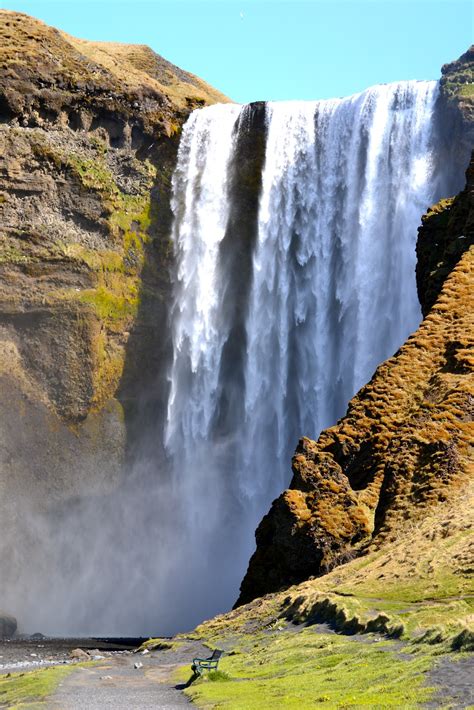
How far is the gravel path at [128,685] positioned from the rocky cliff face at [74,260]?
35.0m

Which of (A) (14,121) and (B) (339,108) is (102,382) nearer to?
(A) (14,121)

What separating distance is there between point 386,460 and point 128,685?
492 inches

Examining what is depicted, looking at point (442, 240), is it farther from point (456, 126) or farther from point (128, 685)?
point (128, 685)

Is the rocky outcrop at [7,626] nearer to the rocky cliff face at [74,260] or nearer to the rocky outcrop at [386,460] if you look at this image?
the rocky cliff face at [74,260]

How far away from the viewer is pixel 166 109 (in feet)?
227

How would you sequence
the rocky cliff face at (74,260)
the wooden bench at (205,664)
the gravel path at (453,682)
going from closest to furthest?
the gravel path at (453,682) < the wooden bench at (205,664) < the rocky cliff face at (74,260)

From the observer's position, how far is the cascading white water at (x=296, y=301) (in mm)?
61250

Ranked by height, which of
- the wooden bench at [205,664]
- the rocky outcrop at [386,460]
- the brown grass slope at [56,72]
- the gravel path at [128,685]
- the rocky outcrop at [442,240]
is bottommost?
the gravel path at [128,685]

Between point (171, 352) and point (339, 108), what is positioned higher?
point (339, 108)

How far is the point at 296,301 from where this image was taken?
64062 millimetres

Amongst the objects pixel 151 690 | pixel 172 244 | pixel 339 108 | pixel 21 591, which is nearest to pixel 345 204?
pixel 339 108

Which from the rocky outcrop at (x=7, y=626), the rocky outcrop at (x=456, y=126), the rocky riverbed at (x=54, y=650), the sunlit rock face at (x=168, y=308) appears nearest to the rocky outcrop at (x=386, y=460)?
the rocky riverbed at (x=54, y=650)

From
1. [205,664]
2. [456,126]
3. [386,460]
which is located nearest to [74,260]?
[456,126]

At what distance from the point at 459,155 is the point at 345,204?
7.29 m
